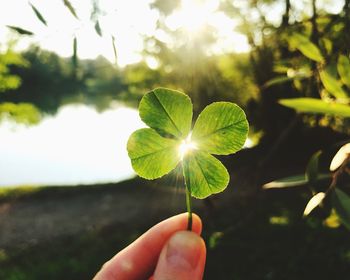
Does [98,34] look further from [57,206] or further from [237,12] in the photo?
[57,206]

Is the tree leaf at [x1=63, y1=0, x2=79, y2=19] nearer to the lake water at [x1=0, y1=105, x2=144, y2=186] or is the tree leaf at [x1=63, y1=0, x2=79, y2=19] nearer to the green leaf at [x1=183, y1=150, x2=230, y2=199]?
the green leaf at [x1=183, y1=150, x2=230, y2=199]

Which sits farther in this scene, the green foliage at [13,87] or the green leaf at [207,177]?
the green foliage at [13,87]

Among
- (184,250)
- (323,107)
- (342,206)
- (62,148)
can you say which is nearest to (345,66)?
(323,107)

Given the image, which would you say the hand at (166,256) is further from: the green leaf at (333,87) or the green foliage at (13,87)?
the green foliage at (13,87)

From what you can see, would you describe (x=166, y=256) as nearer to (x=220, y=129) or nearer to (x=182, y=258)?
(x=182, y=258)

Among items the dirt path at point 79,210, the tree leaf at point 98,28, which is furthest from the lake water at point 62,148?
the tree leaf at point 98,28

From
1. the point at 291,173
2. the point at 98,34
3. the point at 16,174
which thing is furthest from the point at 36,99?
the point at 98,34
